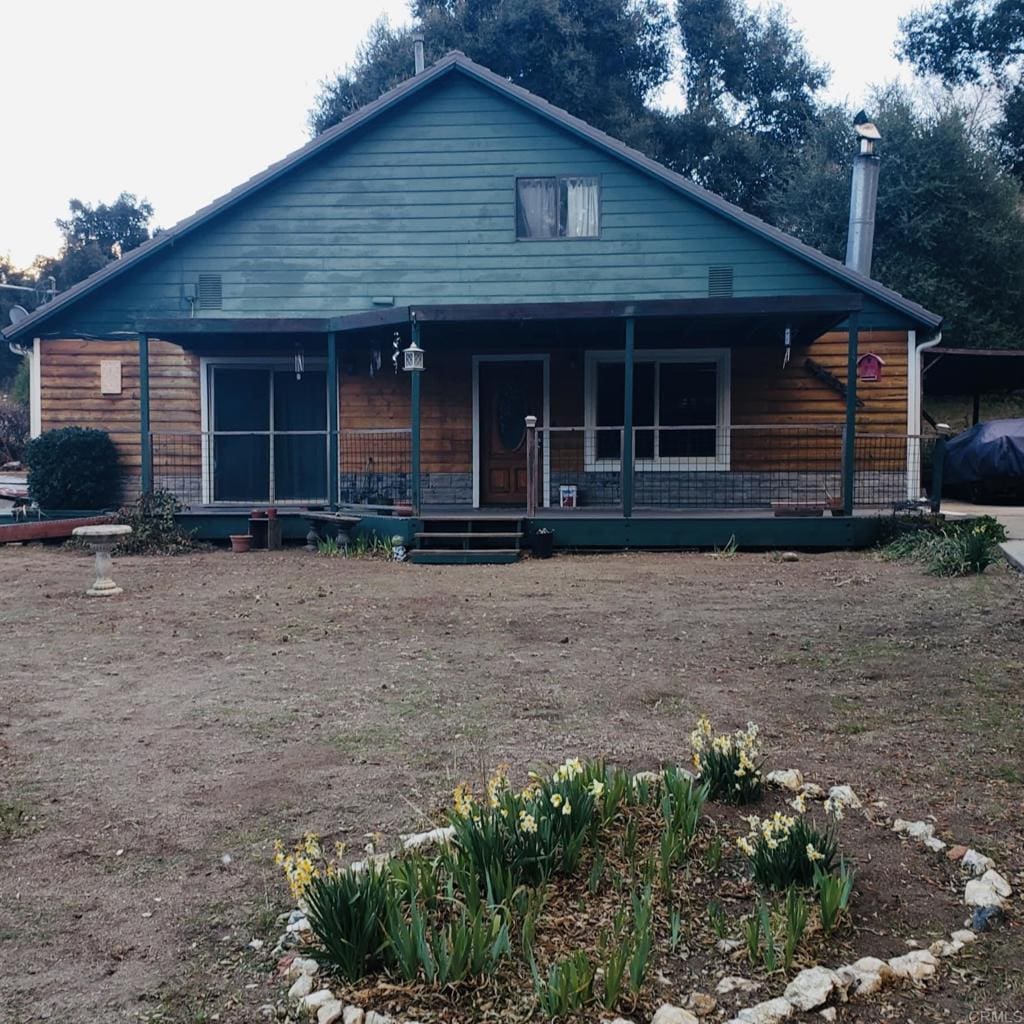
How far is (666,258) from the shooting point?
13.9 m

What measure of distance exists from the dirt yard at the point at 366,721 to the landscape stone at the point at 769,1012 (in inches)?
10.0

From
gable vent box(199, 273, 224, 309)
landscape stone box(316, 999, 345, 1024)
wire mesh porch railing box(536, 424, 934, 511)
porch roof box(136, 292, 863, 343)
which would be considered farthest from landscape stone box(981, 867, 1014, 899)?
gable vent box(199, 273, 224, 309)

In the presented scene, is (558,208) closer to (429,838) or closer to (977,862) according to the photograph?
(429,838)

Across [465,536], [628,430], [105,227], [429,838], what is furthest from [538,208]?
[105,227]

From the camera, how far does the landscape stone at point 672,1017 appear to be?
7.50 feet

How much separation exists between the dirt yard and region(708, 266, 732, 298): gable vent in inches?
228

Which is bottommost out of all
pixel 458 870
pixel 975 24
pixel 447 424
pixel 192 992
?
pixel 192 992

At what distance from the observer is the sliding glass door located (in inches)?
579

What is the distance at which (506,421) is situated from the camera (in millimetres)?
14523

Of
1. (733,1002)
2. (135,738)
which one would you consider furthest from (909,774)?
(135,738)

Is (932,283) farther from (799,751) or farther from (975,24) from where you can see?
(799,751)

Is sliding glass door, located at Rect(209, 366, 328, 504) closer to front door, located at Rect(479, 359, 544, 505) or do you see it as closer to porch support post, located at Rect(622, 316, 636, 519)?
front door, located at Rect(479, 359, 544, 505)

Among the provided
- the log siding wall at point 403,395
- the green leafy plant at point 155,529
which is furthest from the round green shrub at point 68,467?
the green leafy plant at point 155,529

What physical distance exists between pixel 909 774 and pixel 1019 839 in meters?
0.67
